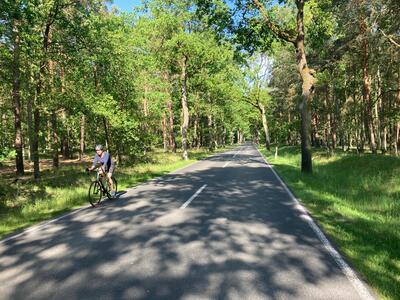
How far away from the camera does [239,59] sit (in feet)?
67.5

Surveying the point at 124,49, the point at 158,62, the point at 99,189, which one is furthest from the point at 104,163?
the point at 158,62

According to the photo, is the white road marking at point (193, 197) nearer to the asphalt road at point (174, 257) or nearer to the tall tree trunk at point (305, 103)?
the asphalt road at point (174, 257)

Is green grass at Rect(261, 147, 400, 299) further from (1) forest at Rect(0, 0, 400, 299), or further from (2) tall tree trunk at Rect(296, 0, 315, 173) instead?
(2) tall tree trunk at Rect(296, 0, 315, 173)

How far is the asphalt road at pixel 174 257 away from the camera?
4367 millimetres

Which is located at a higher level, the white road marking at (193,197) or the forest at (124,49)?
the forest at (124,49)

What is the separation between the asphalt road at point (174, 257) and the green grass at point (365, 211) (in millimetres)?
445

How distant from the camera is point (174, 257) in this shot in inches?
216

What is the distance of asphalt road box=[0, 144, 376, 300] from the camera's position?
14.3 ft

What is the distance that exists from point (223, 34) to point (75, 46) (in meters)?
8.16

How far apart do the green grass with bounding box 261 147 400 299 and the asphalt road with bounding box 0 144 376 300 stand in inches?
17.5

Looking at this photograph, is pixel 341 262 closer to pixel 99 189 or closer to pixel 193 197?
pixel 193 197

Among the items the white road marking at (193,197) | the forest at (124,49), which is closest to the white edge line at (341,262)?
the white road marking at (193,197)

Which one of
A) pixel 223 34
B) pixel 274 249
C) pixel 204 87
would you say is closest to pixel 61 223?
pixel 274 249

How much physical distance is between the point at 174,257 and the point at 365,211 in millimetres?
6041
